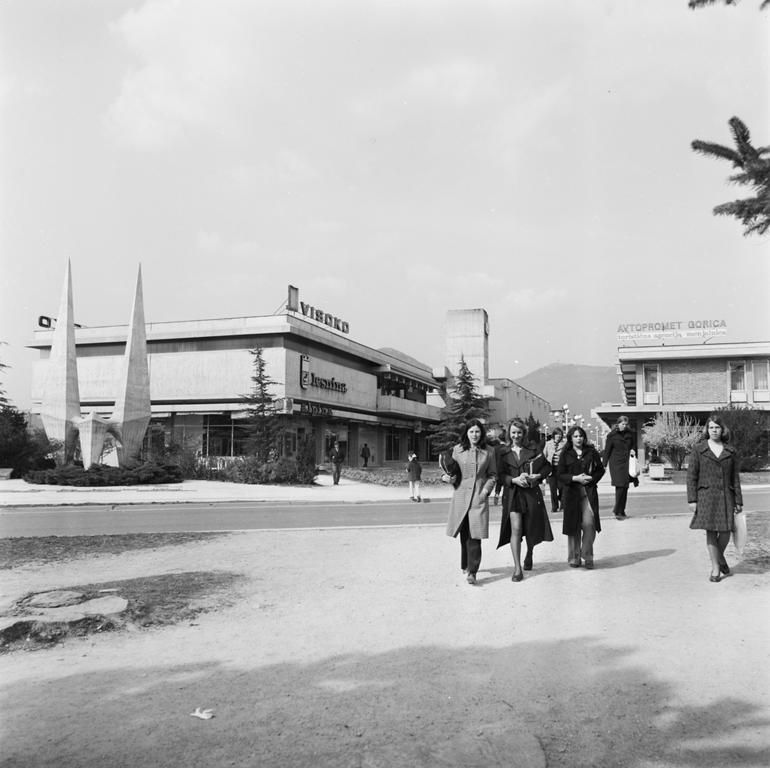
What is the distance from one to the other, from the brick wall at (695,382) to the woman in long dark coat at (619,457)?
3222cm

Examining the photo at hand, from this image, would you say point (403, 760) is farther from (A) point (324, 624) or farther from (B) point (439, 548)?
(B) point (439, 548)

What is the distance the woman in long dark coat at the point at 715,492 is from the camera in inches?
293

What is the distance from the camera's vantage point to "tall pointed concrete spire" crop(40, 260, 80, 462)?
28781 mm

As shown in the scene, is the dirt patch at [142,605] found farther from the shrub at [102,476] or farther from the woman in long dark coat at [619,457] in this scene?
the shrub at [102,476]

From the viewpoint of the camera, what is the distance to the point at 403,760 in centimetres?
342

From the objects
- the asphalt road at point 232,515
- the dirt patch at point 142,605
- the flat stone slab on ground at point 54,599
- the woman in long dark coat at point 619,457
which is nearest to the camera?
the dirt patch at point 142,605

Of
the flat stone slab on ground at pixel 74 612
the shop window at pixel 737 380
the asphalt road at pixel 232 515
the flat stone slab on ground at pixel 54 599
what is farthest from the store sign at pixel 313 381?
the flat stone slab on ground at pixel 74 612

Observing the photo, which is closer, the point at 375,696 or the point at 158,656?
the point at 375,696

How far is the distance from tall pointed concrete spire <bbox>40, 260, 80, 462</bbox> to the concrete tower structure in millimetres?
52355

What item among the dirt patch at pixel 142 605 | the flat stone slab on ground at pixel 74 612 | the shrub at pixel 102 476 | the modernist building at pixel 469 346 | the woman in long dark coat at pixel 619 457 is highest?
Result: the modernist building at pixel 469 346

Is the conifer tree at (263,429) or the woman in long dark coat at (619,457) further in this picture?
the conifer tree at (263,429)

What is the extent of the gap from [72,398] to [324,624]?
26113 millimetres

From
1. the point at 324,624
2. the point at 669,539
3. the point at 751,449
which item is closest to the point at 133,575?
the point at 324,624

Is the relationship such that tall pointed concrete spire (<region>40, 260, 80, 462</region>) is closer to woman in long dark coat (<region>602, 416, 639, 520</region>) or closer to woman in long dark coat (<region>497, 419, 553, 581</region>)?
woman in long dark coat (<region>602, 416, 639, 520</region>)
